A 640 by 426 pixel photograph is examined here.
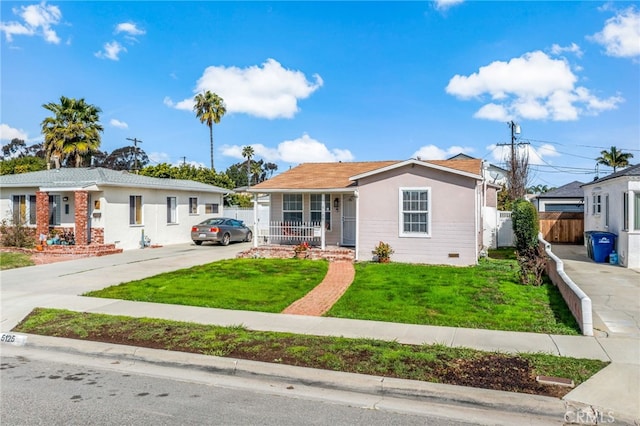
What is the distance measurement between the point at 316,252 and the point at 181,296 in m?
7.09

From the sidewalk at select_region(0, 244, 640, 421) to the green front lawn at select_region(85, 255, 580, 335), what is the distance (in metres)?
0.48

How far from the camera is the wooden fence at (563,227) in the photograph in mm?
24734

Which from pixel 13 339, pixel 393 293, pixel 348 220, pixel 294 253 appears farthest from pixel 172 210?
pixel 13 339

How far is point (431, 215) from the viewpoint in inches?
615

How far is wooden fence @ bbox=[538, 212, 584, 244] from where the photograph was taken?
24.7 meters

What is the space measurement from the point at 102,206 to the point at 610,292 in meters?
19.1

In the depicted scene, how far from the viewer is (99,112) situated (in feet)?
103

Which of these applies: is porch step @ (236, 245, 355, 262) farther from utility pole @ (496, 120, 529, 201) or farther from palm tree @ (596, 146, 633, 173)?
palm tree @ (596, 146, 633, 173)

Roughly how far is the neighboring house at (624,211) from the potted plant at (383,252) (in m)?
7.86

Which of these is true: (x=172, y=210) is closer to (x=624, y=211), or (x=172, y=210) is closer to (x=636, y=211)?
(x=624, y=211)

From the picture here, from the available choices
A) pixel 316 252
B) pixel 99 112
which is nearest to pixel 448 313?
pixel 316 252

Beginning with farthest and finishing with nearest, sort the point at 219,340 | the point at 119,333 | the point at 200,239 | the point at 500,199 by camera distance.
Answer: the point at 500,199 → the point at 200,239 → the point at 119,333 → the point at 219,340

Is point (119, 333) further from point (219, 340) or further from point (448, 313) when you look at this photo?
point (448, 313)

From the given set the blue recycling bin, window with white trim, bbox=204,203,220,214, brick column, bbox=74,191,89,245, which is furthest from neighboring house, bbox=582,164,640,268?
brick column, bbox=74,191,89,245
